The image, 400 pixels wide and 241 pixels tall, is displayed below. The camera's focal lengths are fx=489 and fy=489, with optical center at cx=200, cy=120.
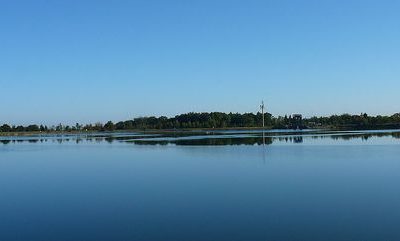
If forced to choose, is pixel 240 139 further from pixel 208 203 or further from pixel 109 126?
pixel 109 126

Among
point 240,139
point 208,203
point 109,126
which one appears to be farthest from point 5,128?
point 208,203

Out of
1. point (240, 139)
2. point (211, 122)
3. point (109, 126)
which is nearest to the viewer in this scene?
point (240, 139)

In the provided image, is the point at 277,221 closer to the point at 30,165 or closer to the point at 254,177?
the point at 254,177

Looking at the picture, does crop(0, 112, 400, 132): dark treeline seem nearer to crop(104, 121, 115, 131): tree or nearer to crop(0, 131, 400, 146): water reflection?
crop(104, 121, 115, 131): tree

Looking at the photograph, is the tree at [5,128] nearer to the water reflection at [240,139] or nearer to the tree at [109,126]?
the tree at [109,126]

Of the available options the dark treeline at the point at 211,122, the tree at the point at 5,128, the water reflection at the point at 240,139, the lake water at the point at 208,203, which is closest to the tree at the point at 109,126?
the dark treeline at the point at 211,122

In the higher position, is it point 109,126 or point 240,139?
point 109,126

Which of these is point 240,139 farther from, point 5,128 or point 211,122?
point 5,128

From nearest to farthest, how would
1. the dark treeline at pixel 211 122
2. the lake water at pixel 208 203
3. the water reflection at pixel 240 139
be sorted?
1. the lake water at pixel 208 203
2. the water reflection at pixel 240 139
3. the dark treeline at pixel 211 122

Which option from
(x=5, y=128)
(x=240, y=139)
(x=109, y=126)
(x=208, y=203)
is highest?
(x=5, y=128)

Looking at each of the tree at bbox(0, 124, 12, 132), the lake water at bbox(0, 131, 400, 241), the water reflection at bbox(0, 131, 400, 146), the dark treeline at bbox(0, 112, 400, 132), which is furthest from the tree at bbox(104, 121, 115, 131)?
the lake water at bbox(0, 131, 400, 241)

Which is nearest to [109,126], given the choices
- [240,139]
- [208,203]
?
[240,139]

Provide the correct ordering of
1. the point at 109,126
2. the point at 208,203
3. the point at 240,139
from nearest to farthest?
the point at 208,203
the point at 240,139
the point at 109,126

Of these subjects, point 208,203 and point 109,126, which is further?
point 109,126
